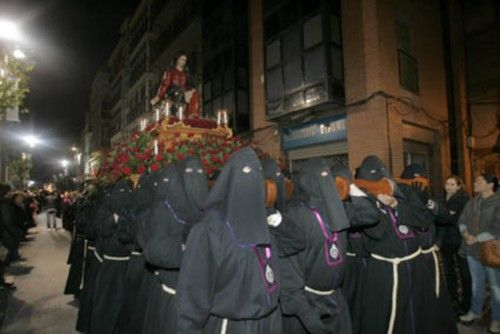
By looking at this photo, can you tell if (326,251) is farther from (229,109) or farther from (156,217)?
(229,109)

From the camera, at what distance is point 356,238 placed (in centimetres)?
480

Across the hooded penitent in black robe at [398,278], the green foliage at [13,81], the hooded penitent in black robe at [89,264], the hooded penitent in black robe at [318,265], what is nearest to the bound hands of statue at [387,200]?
the hooded penitent in black robe at [398,278]

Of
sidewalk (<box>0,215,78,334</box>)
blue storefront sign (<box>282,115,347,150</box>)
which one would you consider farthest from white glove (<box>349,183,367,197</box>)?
blue storefront sign (<box>282,115,347,150</box>)

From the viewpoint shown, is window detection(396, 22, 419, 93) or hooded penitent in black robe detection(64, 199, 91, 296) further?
window detection(396, 22, 419, 93)

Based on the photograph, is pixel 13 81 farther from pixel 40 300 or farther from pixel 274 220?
pixel 274 220

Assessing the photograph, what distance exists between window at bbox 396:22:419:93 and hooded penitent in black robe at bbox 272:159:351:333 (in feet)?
32.4

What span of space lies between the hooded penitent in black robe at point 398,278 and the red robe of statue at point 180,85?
13.0 ft

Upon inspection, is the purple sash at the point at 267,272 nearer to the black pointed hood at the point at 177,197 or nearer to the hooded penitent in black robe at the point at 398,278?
the black pointed hood at the point at 177,197

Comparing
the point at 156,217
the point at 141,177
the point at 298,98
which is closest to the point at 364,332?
the point at 156,217

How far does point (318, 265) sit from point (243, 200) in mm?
1140

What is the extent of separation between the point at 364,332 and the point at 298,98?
9650mm

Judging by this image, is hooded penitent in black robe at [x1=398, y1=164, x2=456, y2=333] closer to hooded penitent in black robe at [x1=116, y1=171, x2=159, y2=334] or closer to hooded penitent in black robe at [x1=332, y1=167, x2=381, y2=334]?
hooded penitent in black robe at [x1=332, y1=167, x2=381, y2=334]

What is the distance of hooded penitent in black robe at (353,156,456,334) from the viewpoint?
4.22 metres

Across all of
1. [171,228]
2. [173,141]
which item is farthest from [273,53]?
[171,228]
